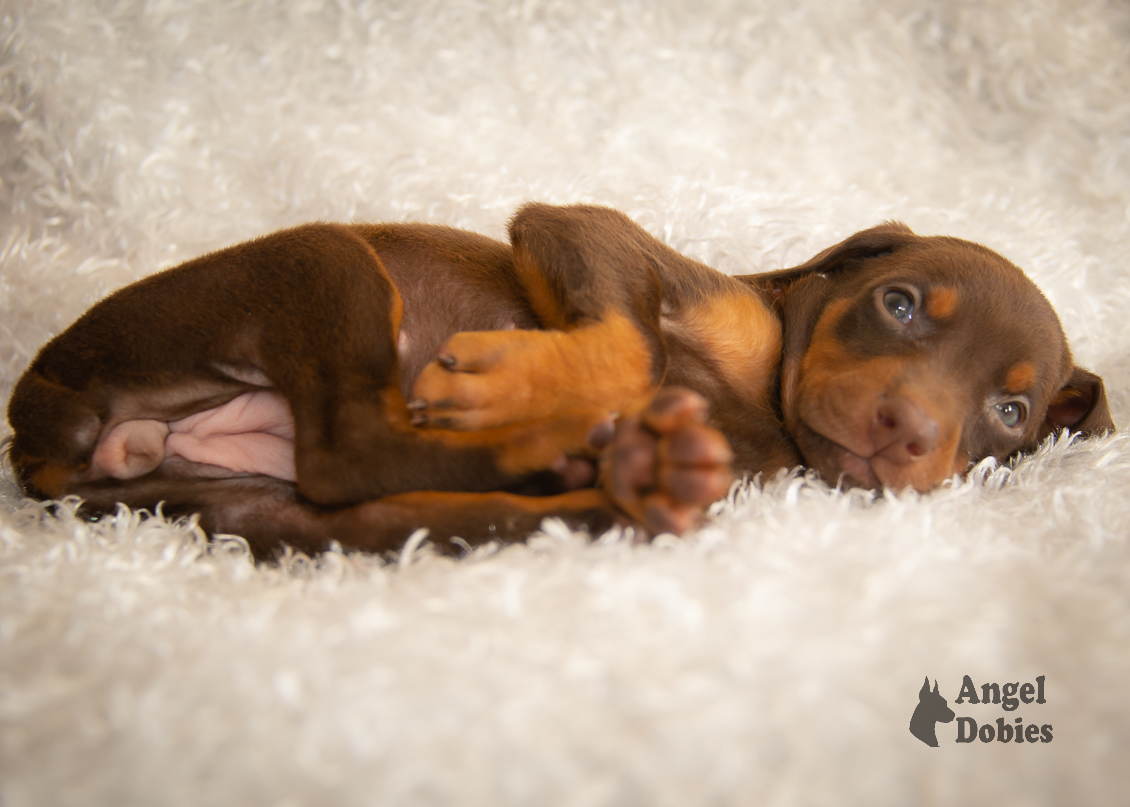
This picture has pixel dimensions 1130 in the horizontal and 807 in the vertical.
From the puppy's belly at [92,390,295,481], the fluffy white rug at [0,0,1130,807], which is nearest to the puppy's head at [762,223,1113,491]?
the fluffy white rug at [0,0,1130,807]

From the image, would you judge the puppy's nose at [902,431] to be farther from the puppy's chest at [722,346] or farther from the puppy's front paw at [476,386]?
the puppy's front paw at [476,386]

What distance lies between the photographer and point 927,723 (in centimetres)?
133

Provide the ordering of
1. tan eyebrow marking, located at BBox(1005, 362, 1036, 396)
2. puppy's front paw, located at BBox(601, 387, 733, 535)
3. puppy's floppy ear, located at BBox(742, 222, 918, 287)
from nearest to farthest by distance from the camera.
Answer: puppy's front paw, located at BBox(601, 387, 733, 535)
tan eyebrow marking, located at BBox(1005, 362, 1036, 396)
puppy's floppy ear, located at BBox(742, 222, 918, 287)

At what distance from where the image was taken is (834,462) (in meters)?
2.36

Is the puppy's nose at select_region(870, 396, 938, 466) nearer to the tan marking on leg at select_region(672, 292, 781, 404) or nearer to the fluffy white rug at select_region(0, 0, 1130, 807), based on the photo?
the fluffy white rug at select_region(0, 0, 1130, 807)

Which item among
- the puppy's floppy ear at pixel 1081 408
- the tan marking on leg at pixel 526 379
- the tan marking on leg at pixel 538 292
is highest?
the tan marking on leg at pixel 538 292

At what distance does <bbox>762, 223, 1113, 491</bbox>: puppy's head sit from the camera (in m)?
2.25

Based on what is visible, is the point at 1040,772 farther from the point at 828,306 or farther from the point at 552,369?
the point at 828,306

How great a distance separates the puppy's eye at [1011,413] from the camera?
2.57 metres

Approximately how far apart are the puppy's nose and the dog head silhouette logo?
0.90m

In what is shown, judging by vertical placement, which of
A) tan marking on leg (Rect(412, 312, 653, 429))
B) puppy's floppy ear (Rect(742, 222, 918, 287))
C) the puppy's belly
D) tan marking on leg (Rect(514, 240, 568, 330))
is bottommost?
the puppy's belly

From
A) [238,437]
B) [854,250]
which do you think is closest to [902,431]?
[854,250]

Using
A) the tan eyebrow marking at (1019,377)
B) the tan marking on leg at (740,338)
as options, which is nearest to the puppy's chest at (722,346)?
the tan marking on leg at (740,338)

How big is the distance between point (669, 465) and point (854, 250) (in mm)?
1524
